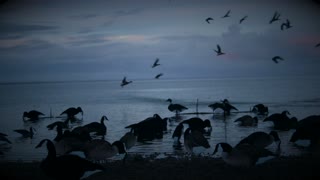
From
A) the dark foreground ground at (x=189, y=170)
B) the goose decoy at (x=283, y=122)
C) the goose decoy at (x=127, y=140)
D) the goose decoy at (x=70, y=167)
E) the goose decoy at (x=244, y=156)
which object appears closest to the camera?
the goose decoy at (x=70, y=167)

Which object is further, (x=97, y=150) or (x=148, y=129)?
(x=148, y=129)

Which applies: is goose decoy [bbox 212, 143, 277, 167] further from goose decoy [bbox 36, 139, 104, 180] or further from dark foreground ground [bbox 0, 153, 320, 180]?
goose decoy [bbox 36, 139, 104, 180]

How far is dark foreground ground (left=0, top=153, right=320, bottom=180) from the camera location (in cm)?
831

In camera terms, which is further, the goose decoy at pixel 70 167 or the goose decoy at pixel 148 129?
the goose decoy at pixel 148 129

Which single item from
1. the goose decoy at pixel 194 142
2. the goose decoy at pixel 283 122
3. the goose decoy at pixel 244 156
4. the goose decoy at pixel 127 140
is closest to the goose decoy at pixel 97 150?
the goose decoy at pixel 127 140

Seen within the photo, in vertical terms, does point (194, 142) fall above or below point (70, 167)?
above

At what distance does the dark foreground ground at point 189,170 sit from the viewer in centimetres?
831

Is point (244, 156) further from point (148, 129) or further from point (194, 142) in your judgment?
point (148, 129)

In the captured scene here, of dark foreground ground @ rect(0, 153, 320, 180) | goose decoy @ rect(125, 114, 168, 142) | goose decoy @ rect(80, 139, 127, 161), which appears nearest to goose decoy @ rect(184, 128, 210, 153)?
dark foreground ground @ rect(0, 153, 320, 180)

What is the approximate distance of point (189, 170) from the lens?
890 cm

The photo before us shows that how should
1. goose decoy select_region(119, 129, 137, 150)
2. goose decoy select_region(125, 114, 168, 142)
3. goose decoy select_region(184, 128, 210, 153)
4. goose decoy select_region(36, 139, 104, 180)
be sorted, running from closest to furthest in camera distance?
goose decoy select_region(36, 139, 104, 180) → goose decoy select_region(184, 128, 210, 153) → goose decoy select_region(119, 129, 137, 150) → goose decoy select_region(125, 114, 168, 142)

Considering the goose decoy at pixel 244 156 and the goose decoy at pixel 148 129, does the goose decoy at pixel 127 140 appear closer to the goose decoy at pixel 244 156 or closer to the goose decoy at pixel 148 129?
the goose decoy at pixel 148 129

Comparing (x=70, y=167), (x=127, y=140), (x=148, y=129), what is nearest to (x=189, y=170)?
(x=70, y=167)

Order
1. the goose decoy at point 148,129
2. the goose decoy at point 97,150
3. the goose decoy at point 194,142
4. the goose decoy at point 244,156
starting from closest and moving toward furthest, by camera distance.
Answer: the goose decoy at point 244,156, the goose decoy at point 97,150, the goose decoy at point 194,142, the goose decoy at point 148,129
